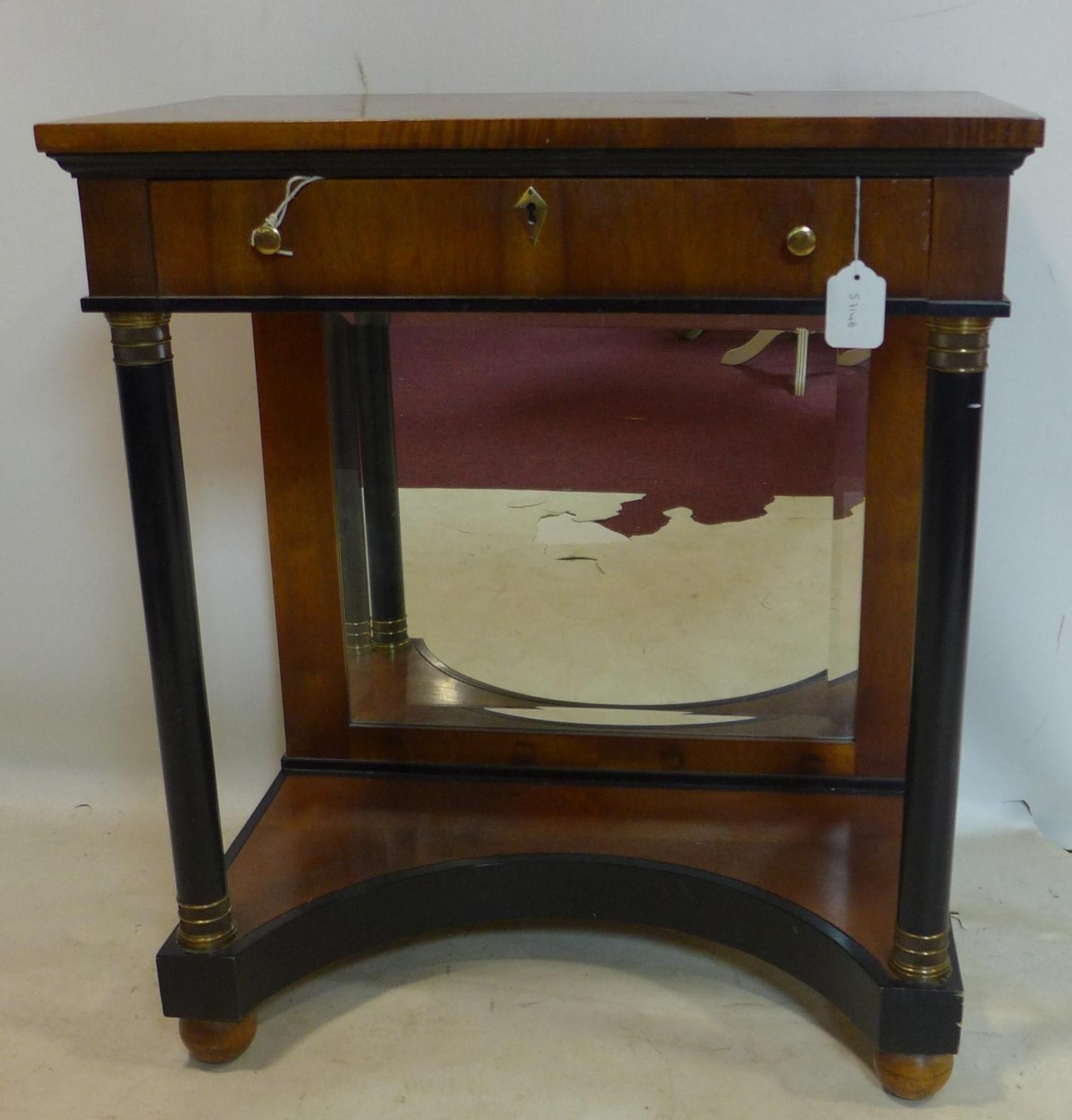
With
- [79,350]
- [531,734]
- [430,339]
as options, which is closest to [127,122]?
[430,339]

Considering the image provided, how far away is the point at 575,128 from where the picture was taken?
1225mm

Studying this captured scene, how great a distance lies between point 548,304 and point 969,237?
1.20 ft

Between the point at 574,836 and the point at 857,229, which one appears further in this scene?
the point at 574,836

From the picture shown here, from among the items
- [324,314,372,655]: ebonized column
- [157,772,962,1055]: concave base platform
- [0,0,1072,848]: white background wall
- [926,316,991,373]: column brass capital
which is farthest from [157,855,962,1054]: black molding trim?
[926,316,991,373]: column brass capital

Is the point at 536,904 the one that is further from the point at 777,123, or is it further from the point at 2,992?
the point at 777,123

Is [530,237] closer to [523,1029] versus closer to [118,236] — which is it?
[118,236]

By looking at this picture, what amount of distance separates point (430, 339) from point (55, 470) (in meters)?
0.66

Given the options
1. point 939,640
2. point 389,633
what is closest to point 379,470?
point 389,633

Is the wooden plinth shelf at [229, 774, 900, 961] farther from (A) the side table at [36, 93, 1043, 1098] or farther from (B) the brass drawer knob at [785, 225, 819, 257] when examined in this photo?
(B) the brass drawer knob at [785, 225, 819, 257]

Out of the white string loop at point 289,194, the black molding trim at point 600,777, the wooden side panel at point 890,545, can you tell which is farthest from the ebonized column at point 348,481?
the wooden side panel at point 890,545

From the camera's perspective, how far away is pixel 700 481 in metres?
1.79

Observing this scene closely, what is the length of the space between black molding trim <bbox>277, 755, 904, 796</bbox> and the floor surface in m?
0.20

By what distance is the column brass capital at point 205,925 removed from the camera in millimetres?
1564

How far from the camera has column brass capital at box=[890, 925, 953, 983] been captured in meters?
1.48
